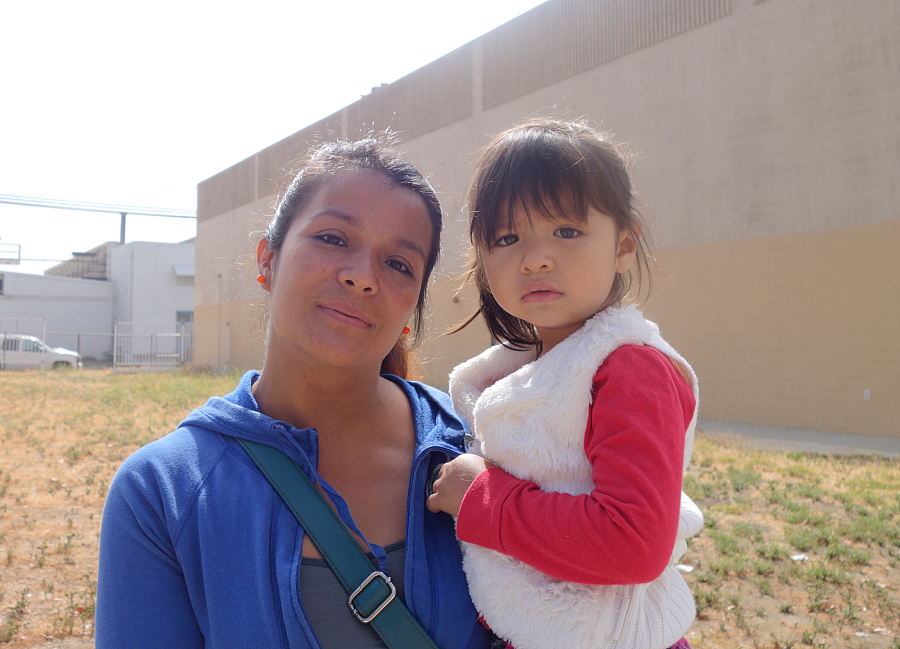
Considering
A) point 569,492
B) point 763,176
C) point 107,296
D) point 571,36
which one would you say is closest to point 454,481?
point 569,492

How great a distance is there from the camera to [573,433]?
1.35m

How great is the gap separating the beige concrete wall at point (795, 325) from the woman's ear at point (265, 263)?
30.8ft

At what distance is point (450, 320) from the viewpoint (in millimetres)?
17828

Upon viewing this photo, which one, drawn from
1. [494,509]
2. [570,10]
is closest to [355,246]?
[494,509]

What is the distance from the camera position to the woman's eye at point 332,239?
1565 millimetres

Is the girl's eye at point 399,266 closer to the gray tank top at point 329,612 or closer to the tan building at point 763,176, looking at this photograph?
the gray tank top at point 329,612

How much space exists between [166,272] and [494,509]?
1510 inches

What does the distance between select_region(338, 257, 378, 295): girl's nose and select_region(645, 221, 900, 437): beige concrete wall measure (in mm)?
9476

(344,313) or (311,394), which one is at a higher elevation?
(344,313)

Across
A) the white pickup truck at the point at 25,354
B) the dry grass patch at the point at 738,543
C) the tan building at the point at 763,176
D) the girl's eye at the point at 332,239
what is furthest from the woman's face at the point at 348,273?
the white pickup truck at the point at 25,354

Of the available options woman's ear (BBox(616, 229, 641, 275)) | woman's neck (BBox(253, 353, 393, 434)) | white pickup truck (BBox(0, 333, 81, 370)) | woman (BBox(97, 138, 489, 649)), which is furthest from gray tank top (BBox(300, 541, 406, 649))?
white pickup truck (BBox(0, 333, 81, 370))

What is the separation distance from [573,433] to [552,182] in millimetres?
638

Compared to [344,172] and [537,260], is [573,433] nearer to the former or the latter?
[537,260]

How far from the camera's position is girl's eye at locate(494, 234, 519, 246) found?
5.44 ft
